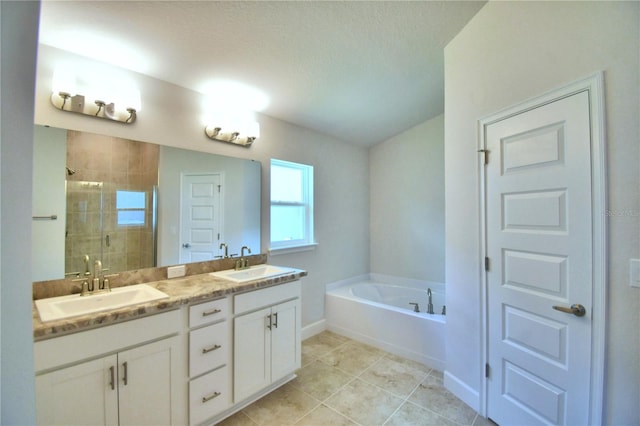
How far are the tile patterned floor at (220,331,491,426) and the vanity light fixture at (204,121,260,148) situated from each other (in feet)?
6.97

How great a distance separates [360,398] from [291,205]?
1945mm

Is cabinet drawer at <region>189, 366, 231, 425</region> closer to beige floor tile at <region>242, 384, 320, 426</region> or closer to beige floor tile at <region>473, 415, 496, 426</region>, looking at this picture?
beige floor tile at <region>242, 384, 320, 426</region>

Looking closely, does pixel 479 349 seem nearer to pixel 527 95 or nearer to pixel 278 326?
pixel 278 326

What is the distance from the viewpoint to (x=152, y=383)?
1.43 metres

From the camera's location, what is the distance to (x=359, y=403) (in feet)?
6.48

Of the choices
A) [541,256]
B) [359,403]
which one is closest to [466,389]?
[359,403]

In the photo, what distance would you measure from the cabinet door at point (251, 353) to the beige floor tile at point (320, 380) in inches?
13.9

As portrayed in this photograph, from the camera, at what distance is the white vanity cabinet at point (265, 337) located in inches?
72.0

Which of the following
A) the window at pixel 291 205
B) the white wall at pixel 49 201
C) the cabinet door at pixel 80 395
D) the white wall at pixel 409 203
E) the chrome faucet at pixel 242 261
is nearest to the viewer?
the cabinet door at pixel 80 395

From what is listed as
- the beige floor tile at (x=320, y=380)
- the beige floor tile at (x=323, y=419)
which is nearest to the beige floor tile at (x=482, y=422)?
the beige floor tile at (x=323, y=419)

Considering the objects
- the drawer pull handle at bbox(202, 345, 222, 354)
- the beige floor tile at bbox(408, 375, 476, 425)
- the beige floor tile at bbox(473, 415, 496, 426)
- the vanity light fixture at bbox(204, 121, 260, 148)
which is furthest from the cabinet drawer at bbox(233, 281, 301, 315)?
the beige floor tile at bbox(473, 415, 496, 426)

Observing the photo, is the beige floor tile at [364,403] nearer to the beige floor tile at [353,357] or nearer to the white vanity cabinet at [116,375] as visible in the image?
the beige floor tile at [353,357]

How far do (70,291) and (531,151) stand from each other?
2831 mm

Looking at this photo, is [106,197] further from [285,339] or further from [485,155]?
[485,155]
